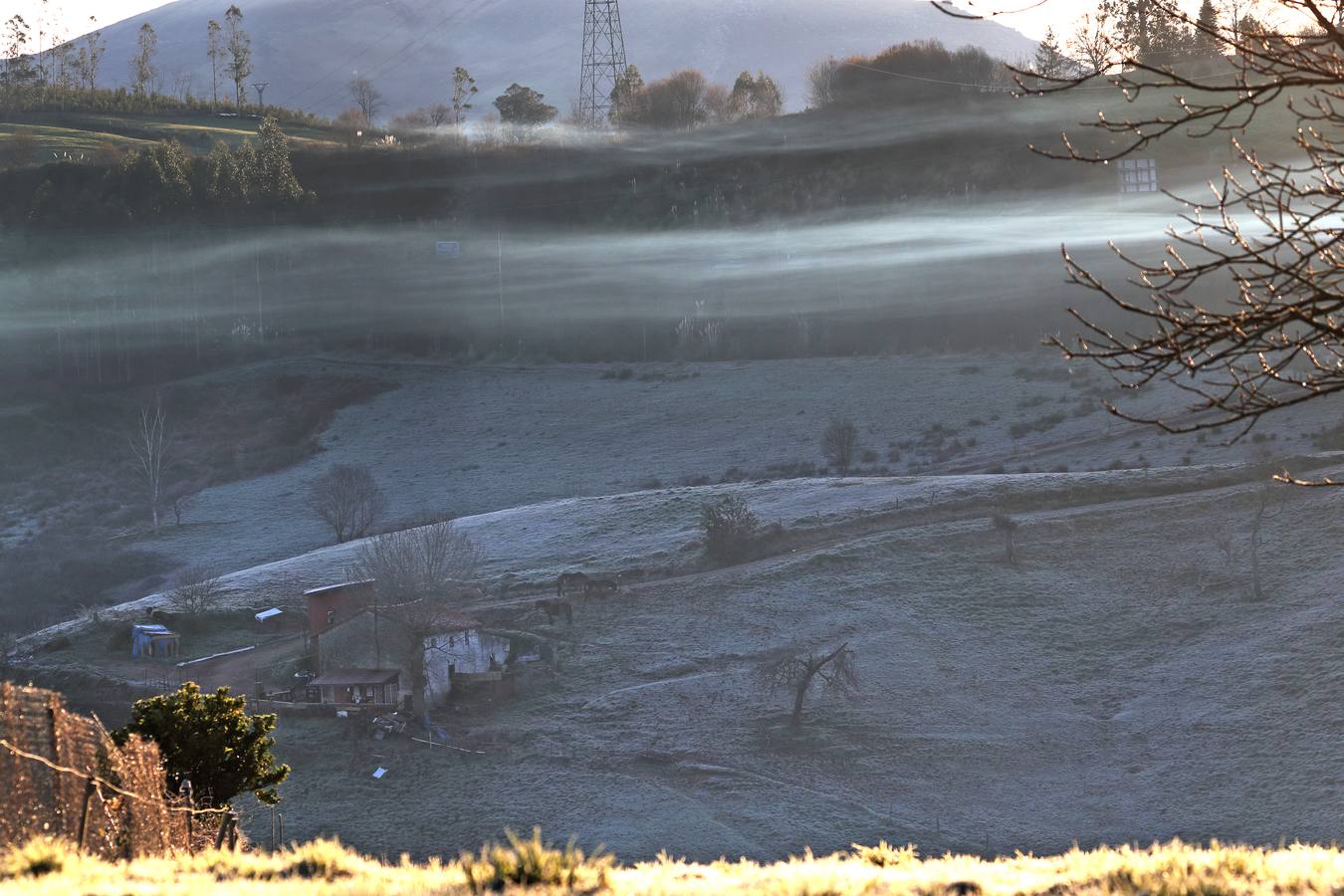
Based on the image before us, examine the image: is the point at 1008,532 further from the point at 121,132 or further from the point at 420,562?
the point at 121,132

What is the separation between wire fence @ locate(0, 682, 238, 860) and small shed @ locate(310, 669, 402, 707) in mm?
26868

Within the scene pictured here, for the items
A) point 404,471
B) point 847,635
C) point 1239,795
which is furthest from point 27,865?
point 404,471

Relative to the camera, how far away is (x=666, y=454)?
66.6m

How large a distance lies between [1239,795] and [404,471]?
48835mm

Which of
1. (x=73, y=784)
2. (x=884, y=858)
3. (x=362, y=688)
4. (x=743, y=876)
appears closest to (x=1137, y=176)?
(x=362, y=688)

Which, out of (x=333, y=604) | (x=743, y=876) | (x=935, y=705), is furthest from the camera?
(x=333, y=604)

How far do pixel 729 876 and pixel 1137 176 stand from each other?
267 ft

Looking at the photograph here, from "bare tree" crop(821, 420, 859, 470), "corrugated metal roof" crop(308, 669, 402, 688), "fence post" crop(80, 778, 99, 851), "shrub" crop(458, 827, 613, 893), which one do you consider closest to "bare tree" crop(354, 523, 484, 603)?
"corrugated metal roof" crop(308, 669, 402, 688)

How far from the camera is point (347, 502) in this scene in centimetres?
6500

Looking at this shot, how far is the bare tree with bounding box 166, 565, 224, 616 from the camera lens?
47.2m

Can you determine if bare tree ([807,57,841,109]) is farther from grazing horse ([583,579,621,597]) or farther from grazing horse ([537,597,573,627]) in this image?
grazing horse ([537,597,573,627])

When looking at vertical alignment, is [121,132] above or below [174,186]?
above

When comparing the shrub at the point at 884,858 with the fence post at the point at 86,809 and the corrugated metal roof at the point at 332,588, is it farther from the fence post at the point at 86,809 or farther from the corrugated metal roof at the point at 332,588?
the corrugated metal roof at the point at 332,588

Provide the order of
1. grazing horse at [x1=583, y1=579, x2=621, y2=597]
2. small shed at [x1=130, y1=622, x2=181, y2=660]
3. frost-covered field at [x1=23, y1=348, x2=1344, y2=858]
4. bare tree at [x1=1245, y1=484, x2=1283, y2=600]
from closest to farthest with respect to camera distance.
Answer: frost-covered field at [x1=23, y1=348, x2=1344, y2=858]
bare tree at [x1=1245, y1=484, x2=1283, y2=600]
small shed at [x1=130, y1=622, x2=181, y2=660]
grazing horse at [x1=583, y1=579, x2=621, y2=597]
